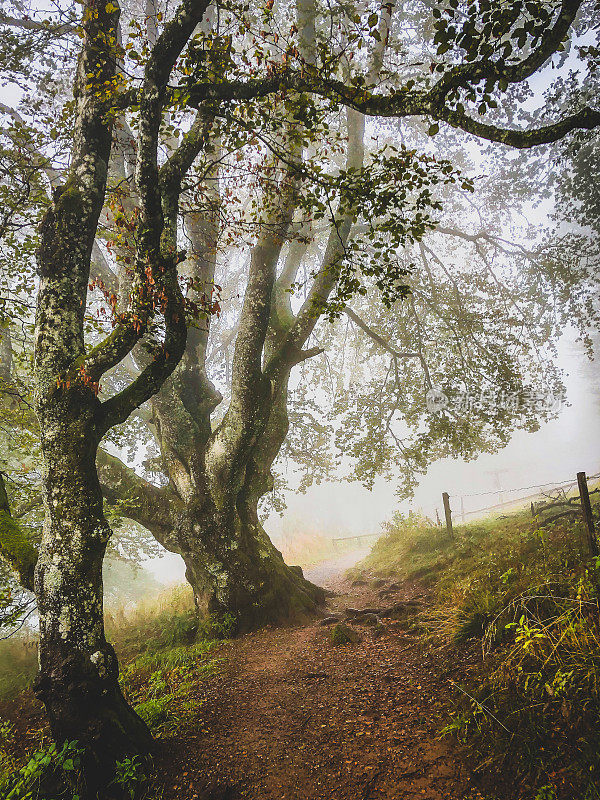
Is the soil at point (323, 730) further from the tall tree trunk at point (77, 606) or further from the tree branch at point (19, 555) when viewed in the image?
the tree branch at point (19, 555)

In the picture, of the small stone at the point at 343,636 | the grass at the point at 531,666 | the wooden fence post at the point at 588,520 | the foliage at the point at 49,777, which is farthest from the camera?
the small stone at the point at 343,636

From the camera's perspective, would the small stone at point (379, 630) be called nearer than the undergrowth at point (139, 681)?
No

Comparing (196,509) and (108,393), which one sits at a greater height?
(108,393)

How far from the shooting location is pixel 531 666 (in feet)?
11.3

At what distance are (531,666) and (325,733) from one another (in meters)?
2.12

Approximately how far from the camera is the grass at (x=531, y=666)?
8.77ft

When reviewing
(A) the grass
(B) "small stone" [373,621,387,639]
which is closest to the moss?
(A) the grass

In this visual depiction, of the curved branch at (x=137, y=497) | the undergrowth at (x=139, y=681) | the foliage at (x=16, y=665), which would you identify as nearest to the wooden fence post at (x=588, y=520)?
the undergrowth at (x=139, y=681)

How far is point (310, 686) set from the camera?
493 centimetres

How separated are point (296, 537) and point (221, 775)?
24.0 meters

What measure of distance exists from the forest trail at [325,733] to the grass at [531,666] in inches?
12.0

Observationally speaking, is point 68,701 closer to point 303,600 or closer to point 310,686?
point 310,686

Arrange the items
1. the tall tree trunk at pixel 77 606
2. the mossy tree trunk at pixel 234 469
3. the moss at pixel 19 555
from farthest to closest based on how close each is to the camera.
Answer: the mossy tree trunk at pixel 234 469 → the moss at pixel 19 555 → the tall tree trunk at pixel 77 606

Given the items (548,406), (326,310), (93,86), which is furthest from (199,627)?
(548,406)
